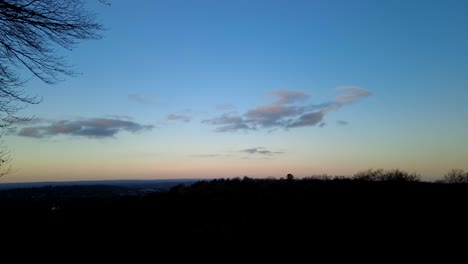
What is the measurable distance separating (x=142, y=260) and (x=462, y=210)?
918 centimetres

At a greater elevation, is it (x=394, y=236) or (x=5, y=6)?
(x=5, y=6)

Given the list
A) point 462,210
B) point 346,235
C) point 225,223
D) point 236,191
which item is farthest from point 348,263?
point 236,191

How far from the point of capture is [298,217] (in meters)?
11.4

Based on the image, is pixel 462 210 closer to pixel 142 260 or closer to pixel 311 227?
pixel 311 227

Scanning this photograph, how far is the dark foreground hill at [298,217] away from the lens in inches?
372

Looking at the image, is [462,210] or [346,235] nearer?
[346,235]

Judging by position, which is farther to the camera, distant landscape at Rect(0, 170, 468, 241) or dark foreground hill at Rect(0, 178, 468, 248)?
distant landscape at Rect(0, 170, 468, 241)

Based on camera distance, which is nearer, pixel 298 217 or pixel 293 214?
pixel 298 217

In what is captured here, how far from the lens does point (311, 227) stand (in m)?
9.95

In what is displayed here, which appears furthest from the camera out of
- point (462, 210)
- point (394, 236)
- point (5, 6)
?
point (462, 210)

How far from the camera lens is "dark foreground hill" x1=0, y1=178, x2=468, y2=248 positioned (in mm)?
9445

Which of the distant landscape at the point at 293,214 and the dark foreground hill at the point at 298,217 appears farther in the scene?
the distant landscape at the point at 293,214

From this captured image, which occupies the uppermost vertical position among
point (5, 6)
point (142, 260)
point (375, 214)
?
point (5, 6)

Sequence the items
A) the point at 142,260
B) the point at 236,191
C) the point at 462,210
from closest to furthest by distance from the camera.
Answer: the point at 142,260
the point at 462,210
the point at 236,191
